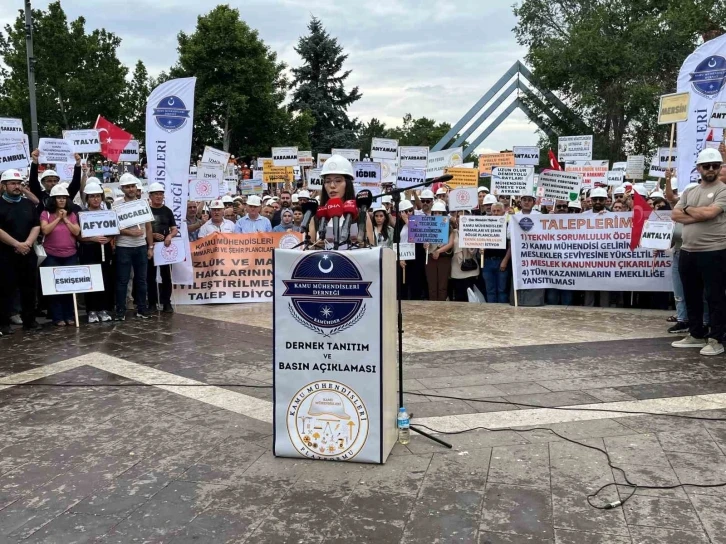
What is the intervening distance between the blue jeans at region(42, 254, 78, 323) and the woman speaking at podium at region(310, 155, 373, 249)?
6110mm

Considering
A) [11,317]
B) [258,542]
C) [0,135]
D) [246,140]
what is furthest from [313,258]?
[246,140]

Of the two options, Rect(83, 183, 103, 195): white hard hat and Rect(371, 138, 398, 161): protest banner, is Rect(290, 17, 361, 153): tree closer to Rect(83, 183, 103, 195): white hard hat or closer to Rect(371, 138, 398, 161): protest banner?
Rect(371, 138, 398, 161): protest banner

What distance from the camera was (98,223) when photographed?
31.3ft

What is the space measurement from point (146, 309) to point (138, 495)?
6.69 metres

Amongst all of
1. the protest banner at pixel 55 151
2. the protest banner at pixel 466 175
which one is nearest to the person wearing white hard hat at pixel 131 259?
the protest banner at pixel 55 151

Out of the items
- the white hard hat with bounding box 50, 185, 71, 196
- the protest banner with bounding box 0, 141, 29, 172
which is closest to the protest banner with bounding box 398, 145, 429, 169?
the protest banner with bounding box 0, 141, 29, 172

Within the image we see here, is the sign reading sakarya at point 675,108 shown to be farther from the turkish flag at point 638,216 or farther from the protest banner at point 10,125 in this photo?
the protest banner at point 10,125

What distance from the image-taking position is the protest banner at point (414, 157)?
1552 centimetres

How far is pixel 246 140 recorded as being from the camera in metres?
49.4

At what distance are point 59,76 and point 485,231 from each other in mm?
37055

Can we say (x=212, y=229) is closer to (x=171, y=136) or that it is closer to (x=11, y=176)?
(x=171, y=136)

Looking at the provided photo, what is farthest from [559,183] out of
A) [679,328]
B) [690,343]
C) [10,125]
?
[10,125]

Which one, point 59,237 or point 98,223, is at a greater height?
point 98,223

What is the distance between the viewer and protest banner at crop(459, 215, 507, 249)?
10.7 meters
